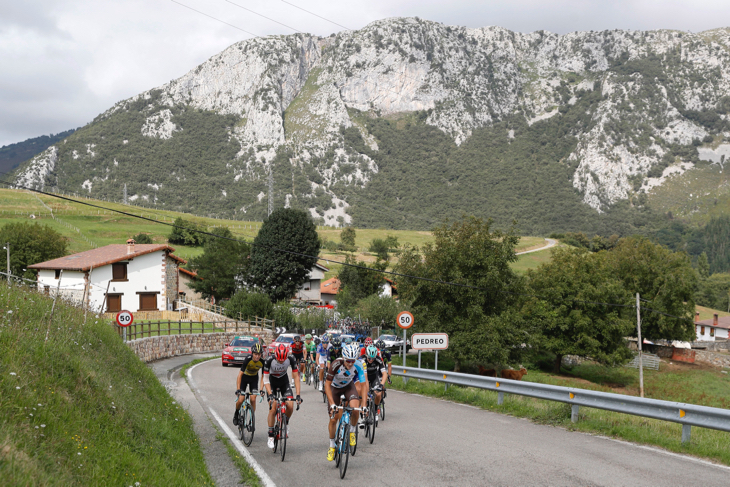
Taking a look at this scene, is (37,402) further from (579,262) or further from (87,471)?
(579,262)

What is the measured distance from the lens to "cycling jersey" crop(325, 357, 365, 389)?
8.11m

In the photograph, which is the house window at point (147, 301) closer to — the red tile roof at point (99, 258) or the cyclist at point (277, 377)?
the red tile roof at point (99, 258)

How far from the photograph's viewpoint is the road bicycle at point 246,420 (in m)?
9.46

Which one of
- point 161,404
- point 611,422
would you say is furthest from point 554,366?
point 161,404

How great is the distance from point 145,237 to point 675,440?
88.5 meters

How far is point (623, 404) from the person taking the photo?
33.8ft

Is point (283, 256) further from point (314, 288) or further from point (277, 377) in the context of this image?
point (277, 377)

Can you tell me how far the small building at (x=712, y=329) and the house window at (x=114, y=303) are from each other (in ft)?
263

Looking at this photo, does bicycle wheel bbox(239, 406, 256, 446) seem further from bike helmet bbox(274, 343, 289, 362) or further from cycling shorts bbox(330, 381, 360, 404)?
cycling shorts bbox(330, 381, 360, 404)

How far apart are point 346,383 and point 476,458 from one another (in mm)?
2140

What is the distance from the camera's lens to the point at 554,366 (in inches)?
1922

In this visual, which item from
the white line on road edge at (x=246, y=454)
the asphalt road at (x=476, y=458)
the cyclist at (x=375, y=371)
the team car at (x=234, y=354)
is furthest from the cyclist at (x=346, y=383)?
the team car at (x=234, y=354)

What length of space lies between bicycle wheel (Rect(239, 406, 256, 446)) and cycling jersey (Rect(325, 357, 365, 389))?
2.02 meters

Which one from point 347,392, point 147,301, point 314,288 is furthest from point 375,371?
point 314,288
